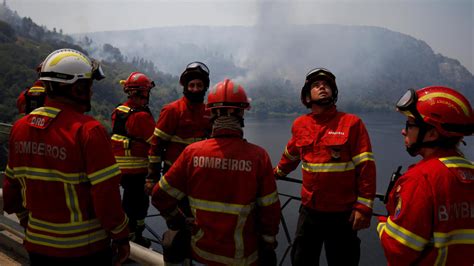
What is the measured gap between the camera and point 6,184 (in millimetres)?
2736

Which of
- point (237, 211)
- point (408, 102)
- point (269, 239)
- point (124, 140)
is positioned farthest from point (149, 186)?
point (408, 102)

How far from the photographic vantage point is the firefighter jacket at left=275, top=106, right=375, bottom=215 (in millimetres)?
3367

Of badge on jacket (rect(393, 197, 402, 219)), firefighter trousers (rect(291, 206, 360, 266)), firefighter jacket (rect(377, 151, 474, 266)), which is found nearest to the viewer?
firefighter jacket (rect(377, 151, 474, 266))

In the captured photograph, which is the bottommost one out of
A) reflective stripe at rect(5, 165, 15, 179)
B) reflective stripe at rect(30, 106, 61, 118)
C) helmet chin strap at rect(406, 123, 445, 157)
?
reflective stripe at rect(5, 165, 15, 179)

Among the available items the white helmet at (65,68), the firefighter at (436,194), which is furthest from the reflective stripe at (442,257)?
the white helmet at (65,68)

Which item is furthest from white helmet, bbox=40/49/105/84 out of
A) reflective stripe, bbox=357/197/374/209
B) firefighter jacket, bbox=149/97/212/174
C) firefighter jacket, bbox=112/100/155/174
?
reflective stripe, bbox=357/197/374/209

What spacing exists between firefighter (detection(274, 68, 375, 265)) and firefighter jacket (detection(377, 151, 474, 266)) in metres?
1.24

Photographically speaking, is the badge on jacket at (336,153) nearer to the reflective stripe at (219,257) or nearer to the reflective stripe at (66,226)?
the reflective stripe at (219,257)

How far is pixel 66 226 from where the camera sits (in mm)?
2402

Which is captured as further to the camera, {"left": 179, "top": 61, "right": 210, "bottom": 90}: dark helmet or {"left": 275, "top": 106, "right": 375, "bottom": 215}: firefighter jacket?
{"left": 179, "top": 61, "right": 210, "bottom": 90}: dark helmet

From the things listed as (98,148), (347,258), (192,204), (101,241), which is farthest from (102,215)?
(347,258)

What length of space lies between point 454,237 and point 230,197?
146 cm

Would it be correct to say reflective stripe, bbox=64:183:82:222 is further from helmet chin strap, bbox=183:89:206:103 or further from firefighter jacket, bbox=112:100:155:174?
firefighter jacket, bbox=112:100:155:174

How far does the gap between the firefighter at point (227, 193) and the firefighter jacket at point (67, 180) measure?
0.45 metres
